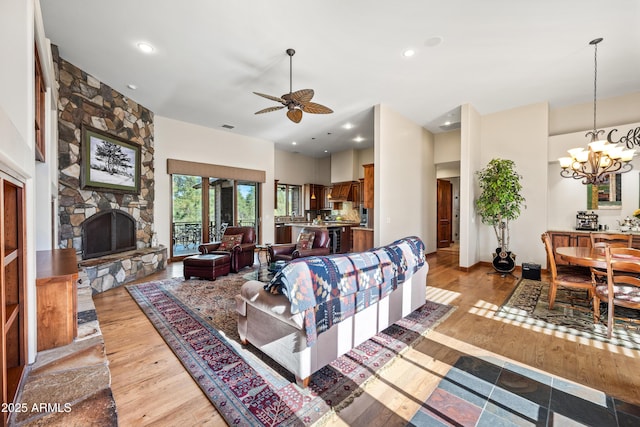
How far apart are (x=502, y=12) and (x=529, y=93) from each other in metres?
2.81

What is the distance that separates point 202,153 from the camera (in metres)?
6.61

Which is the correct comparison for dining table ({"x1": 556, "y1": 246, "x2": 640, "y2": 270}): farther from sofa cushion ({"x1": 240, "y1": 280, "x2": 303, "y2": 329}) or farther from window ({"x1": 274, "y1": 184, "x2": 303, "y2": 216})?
window ({"x1": 274, "y1": 184, "x2": 303, "y2": 216})

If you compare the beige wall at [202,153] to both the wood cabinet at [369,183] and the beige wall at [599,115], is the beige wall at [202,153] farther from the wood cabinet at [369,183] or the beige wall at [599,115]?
the beige wall at [599,115]

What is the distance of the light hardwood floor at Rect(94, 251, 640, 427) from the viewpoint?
1637 mm

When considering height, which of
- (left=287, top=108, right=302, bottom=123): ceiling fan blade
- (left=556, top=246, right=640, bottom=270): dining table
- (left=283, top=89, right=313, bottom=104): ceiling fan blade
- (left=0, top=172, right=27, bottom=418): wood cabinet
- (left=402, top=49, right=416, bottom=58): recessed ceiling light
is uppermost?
(left=402, top=49, right=416, bottom=58): recessed ceiling light

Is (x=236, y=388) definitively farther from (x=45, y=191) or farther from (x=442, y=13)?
(x=442, y=13)

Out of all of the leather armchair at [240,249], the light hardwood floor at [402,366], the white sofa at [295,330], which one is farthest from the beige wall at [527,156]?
the leather armchair at [240,249]

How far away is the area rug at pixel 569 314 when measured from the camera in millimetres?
2625

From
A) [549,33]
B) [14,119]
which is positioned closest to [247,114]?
[14,119]

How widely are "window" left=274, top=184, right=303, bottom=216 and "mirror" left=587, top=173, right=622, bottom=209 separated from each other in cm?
781

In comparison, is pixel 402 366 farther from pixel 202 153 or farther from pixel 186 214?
pixel 202 153

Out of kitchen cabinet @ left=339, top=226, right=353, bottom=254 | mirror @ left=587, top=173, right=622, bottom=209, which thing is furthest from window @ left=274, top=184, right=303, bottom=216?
mirror @ left=587, top=173, right=622, bottom=209

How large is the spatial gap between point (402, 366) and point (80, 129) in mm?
5615

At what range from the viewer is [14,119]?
1.42 metres
